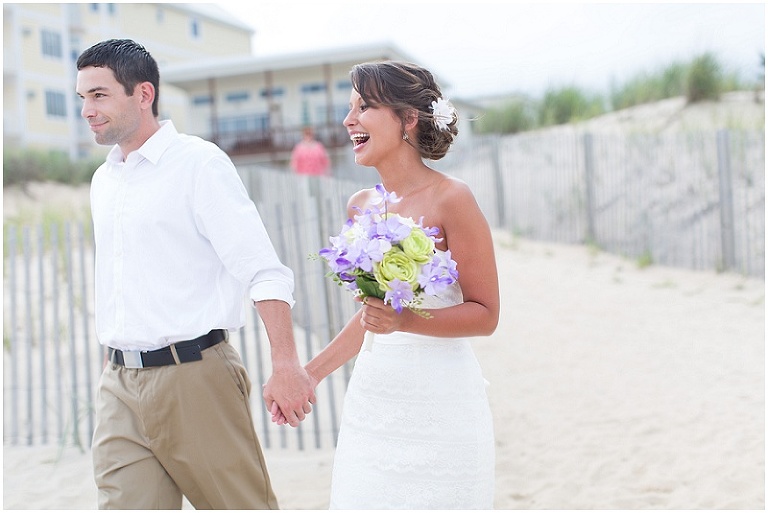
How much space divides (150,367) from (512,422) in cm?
438

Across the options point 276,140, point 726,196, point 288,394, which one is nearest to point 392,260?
point 288,394

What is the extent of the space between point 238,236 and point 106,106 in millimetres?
662

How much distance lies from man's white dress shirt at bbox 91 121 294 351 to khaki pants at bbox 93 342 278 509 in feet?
0.42

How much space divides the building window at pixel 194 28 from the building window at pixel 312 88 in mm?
9285

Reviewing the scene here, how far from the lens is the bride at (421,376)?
2629mm

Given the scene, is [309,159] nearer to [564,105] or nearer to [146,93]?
[564,105]

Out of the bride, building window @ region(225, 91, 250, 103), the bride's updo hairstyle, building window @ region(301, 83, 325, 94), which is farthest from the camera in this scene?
building window @ region(225, 91, 250, 103)

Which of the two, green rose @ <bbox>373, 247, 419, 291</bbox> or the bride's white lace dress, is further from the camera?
the bride's white lace dress

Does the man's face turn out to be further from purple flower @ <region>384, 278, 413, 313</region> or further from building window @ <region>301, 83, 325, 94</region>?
building window @ <region>301, 83, 325, 94</region>

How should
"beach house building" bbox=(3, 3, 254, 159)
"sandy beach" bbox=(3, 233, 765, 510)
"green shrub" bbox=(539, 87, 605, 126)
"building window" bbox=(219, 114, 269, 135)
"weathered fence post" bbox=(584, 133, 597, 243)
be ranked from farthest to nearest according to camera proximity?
1. "building window" bbox=(219, 114, 269, 135)
2. "beach house building" bbox=(3, 3, 254, 159)
3. "green shrub" bbox=(539, 87, 605, 126)
4. "weathered fence post" bbox=(584, 133, 597, 243)
5. "sandy beach" bbox=(3, 233, 765, 510)

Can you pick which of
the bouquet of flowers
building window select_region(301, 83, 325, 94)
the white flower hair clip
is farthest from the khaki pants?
building window select_region(301, 83, 325, 94)

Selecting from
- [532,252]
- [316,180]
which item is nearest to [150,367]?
[316,180]

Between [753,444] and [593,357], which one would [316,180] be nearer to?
[593,357]

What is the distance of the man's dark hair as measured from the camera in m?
3.14
